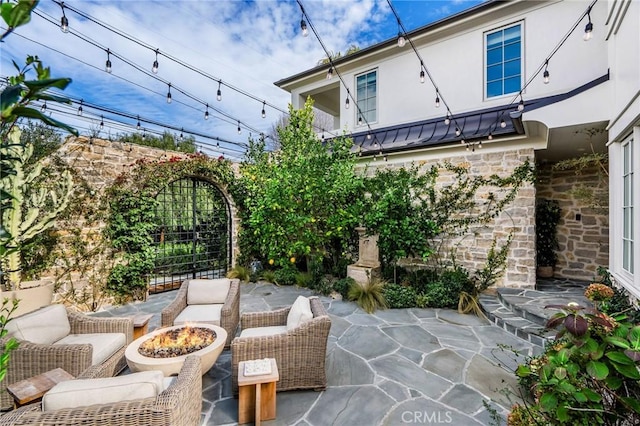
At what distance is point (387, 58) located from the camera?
28.2 feet

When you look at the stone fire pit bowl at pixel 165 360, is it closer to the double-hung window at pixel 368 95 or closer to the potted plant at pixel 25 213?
the potted plant at pixel 25 213

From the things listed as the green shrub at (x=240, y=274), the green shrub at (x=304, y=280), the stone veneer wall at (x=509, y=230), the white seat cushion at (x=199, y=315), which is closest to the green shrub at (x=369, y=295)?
the green shrub at (x=304, y=280)

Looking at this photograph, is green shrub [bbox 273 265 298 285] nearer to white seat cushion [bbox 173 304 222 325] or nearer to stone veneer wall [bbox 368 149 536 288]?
white seat cushion [bbox 173 304 222 325]

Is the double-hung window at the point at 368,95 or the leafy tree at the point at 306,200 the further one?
the double-hung window at the point at 368,95

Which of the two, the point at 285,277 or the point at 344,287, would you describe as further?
the point at 285,277

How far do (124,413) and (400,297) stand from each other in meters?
4.72

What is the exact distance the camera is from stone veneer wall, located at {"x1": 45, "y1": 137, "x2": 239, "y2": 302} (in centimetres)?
532

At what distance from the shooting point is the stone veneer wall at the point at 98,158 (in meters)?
5.32

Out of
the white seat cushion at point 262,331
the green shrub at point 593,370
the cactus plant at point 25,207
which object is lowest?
the white seat cushion at point 262,331

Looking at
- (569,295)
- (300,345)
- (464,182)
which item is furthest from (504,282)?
(300,345)

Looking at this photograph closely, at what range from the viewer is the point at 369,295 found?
5.57 m

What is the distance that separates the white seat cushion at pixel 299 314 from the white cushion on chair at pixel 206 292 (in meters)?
1.54

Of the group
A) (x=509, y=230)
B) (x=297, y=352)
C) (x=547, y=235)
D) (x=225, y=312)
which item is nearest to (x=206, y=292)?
(x=225, y=312)

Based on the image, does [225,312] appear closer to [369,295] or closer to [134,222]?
[369,295]
